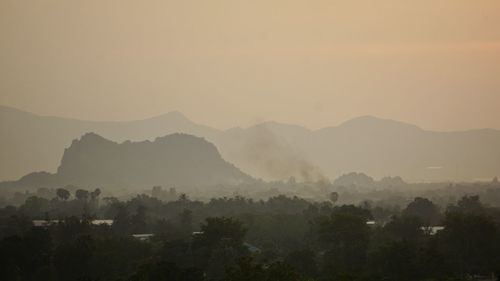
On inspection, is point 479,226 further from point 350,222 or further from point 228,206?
point 228,206

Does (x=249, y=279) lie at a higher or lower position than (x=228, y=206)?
lower

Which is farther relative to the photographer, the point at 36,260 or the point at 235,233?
the point at 235,233

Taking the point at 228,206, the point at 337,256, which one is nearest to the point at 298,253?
the point at 337,256

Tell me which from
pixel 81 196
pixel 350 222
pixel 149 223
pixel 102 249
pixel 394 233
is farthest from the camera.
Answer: pixel 81 196

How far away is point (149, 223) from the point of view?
290 feet

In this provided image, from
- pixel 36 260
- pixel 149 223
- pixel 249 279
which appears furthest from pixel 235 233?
pixel 149 223

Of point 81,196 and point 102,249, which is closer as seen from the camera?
point 102,249

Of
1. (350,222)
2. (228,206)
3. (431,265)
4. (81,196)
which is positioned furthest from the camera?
(81,196)

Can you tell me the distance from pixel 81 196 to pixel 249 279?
4175 inches

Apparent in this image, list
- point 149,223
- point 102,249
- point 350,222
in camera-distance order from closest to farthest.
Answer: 1. point 102,249
2. point 350,222
3. point 149,223

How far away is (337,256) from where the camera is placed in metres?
57.0

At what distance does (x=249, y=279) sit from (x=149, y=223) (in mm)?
51810

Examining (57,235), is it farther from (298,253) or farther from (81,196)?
(81,196)

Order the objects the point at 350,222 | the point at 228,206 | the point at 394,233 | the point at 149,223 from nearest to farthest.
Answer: the point at 350,222
the point at 394,233
the point at 149,223
the point at 228,206
